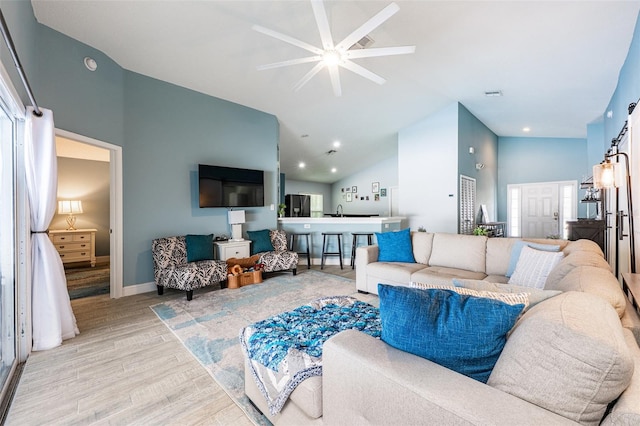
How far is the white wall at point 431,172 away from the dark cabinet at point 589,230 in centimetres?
186

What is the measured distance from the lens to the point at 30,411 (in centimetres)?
167

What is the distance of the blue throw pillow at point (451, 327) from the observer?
97 centimetres

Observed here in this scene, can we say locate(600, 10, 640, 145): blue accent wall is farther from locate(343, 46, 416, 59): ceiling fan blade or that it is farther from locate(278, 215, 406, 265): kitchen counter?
locate(278, 215, 406, 265): kitchen counter

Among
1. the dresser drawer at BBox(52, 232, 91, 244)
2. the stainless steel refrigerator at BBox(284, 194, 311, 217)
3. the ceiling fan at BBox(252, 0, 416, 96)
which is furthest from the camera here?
the stainless steel refrigerator at BBox(284, 194, 311, 217)

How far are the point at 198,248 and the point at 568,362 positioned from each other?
13.7ft

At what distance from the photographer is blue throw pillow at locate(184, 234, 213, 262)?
4086mm

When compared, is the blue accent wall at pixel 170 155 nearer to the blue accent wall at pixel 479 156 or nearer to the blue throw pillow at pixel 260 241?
the blue throw pillow at pixel 260 241

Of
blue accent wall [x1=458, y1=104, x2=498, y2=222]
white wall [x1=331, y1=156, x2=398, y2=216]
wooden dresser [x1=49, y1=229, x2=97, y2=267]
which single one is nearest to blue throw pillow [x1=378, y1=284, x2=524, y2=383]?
blue accent wall [x1=458, y1=104, x2=498, y2=222]

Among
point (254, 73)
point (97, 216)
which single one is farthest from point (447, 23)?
point (97, 216)

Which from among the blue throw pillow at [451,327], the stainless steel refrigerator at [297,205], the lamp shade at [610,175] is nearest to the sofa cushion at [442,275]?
the lamp shade at [610,175]

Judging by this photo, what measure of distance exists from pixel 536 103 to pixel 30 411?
760 centimetres

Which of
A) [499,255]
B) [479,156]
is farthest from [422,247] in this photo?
[479,156]

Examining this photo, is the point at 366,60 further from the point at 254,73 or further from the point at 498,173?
the point at 498,173

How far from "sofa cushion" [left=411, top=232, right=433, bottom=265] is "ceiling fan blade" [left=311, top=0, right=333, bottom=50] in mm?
2624
